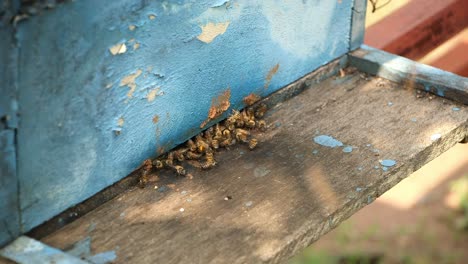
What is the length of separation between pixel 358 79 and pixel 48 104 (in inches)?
49.5

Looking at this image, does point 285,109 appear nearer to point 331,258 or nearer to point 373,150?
point 373,150

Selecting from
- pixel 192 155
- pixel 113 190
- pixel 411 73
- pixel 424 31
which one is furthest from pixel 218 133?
pixel 424 31

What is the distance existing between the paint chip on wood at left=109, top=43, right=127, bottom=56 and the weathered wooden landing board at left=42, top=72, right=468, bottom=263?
403 mm

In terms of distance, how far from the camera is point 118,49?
2.09 m

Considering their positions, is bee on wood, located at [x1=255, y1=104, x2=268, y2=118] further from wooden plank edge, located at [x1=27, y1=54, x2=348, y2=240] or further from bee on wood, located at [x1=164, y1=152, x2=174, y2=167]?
bee on wood, located at [x1=164, y1=152, x2=174, y2=167]

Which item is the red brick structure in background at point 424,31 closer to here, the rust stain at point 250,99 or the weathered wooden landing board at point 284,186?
the weathered wooden landing board at point 284,186

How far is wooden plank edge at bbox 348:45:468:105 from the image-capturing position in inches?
106

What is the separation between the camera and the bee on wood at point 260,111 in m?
2.61

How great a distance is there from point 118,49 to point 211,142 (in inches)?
19.4

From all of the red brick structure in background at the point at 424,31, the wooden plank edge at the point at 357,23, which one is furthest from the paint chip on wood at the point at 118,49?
the red brick structure in background at the point at 424,31

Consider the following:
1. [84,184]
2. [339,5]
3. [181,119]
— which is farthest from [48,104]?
[339,5]

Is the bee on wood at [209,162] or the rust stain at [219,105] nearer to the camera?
the bee on wood at [209,162]

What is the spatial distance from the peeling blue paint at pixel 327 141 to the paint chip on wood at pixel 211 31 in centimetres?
43

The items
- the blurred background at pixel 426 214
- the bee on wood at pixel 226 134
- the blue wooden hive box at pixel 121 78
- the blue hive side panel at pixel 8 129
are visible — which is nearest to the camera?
the blue hive side panel at pixel 8 129
